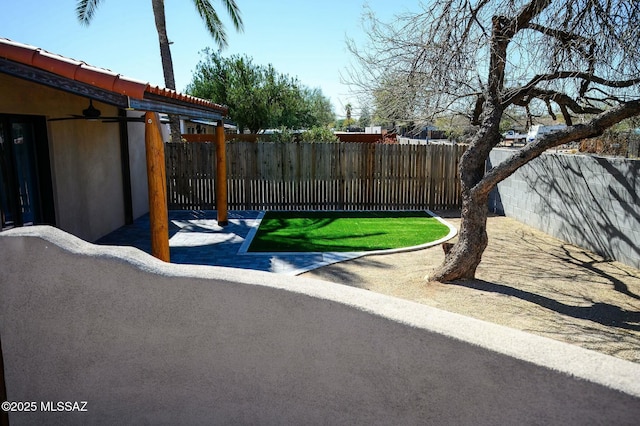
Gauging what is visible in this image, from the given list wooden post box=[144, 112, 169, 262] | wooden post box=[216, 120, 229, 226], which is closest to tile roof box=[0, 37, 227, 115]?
wooden post box=[144, 112, 169, 262]

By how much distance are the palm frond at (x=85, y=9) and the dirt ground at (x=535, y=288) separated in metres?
14.3

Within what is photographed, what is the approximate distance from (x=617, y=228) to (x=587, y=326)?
12.1ft

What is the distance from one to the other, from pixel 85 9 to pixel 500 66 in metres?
15.1

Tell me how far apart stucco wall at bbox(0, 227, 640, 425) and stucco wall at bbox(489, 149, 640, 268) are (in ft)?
24.7

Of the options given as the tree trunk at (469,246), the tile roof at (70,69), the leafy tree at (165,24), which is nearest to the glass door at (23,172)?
the tile roof at (70,69)

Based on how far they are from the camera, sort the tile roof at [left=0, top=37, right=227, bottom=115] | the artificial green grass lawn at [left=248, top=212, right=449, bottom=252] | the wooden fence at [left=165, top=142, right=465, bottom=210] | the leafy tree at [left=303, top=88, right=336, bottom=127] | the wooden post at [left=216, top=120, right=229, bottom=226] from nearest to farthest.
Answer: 1. the tile roof at [left=0, top=37, right=227, bottom=115]
2. the artificial green grass lawn at [left=248, top=212, right=449, bottom=252]
3. the wooden post at [left=216, top=120, right=229, bottom=226]
4. the wooden fence at [left=165, top=142, right=465, bottom=210]
5. the leafy tree at [left=303, top=88, right=336, bottom=127]

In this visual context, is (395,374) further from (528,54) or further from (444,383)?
(528,54)

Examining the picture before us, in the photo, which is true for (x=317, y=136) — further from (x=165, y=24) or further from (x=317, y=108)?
(x=317, y=108)

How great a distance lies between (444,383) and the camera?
2.16 m

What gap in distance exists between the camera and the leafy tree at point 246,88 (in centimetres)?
2725

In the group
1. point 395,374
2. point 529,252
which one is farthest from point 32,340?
point 529,252

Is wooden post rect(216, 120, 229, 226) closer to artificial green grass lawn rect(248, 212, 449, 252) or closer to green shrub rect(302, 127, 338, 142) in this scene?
artificial green grass lawn rect(248, 212, 449, 252)

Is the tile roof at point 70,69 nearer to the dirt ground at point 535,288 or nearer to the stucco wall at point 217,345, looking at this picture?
the stucco wall at point 217,345

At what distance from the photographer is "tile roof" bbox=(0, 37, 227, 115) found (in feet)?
15.9
